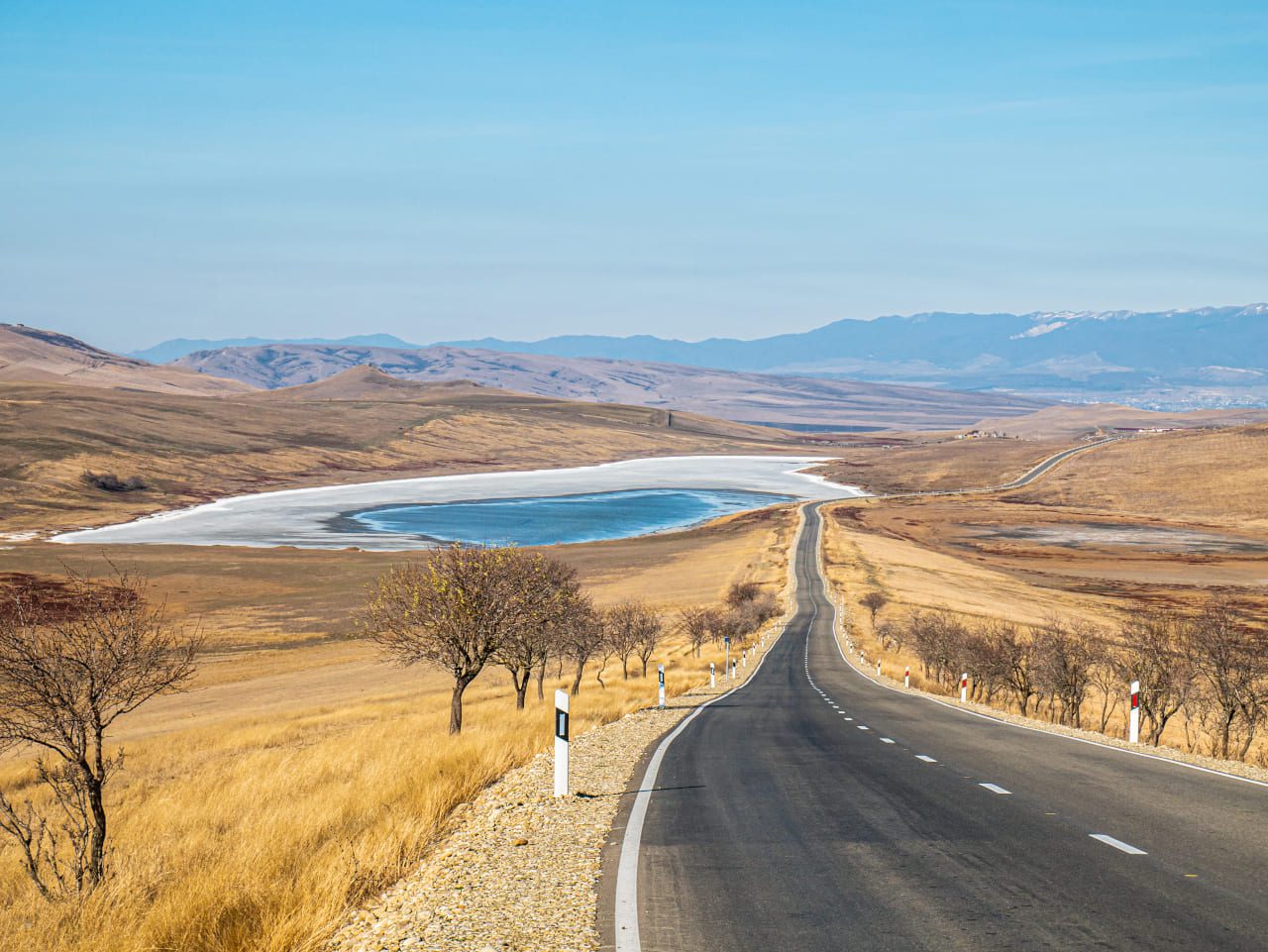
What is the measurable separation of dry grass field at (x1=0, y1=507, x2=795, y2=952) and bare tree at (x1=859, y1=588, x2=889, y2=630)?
1763 cm

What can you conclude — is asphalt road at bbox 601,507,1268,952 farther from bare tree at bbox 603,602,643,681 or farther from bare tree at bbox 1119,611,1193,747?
bare tree at bbox 603,602,643,681

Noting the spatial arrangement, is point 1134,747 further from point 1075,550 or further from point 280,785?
point 1075,550

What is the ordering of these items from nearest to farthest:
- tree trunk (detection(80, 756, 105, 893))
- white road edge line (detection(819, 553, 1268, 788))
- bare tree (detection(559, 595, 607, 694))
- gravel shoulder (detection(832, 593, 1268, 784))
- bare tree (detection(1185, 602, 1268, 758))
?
tree trunk (detection(80, 756, 105, 893)) < white road edge line (detection(819, 553, 1268, 788)) < gravel shoulder (detection(832, 593, 1268, 784)) < bare tree (detection(1185, 602, 1268, 758)) < bare tree (detection(559, 595, 607, 694))

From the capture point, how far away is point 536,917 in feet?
24.4

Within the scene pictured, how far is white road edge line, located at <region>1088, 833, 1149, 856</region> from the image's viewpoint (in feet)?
29.1

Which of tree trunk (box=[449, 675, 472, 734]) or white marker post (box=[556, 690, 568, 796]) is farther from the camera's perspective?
tree trunk (box=[449, 675, 472, 734])

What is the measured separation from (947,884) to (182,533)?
147 m

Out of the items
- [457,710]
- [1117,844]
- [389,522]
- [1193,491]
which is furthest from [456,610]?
[1193,491]

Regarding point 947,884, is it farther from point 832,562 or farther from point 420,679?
point 832,562

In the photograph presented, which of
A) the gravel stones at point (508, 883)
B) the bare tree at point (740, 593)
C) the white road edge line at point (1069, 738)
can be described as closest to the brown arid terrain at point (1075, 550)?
the bare tree at point (740, 593)

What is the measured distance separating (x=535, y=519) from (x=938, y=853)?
163m

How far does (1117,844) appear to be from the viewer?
30.3 feet

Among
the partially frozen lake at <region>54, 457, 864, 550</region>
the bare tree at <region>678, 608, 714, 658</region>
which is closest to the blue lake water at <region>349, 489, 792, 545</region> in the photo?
the partially frozen lake at <region>54, 457, 864, 550</region>

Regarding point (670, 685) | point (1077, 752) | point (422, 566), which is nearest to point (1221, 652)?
point (1077, 752)
